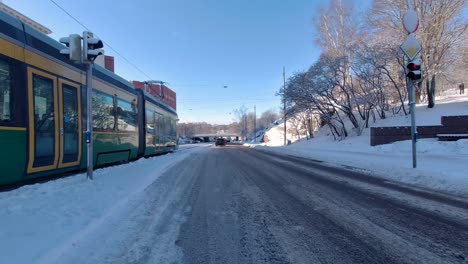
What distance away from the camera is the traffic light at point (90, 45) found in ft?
29.3

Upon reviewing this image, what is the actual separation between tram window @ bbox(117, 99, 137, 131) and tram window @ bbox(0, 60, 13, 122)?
23.8ft

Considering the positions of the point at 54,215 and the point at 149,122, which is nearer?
the point at 54,215

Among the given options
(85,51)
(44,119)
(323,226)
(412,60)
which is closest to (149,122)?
(85,51)

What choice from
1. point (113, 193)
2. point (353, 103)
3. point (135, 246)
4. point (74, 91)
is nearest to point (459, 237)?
point (135, 246)

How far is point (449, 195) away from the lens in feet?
25.5

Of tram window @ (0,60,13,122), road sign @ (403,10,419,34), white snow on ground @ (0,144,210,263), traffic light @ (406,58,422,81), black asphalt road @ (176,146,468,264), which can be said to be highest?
road sign @ (403,10,419,34)

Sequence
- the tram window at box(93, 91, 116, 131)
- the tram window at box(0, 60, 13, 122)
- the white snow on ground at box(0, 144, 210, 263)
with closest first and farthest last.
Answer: the white snow on ground at box(0, 144, 210, 263) < the tram window at box(0, 60, 13, 122) < the tram window at box(93, 91, 116, 131)

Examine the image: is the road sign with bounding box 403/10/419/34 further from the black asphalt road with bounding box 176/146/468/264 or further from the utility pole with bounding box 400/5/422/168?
the black asphalt road with bounding box 176/146/468/264

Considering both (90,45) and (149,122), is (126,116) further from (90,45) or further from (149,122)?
(90,45)

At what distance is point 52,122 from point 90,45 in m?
2.24

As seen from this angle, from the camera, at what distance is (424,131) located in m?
24.3

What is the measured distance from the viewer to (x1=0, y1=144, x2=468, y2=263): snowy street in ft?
13.2

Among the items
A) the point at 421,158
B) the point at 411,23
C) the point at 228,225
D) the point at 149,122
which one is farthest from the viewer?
the point at 149,122

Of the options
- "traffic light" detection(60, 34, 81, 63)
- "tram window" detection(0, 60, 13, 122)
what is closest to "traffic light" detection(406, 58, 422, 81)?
"traffic light" detection(60, 34, 81, 63)
